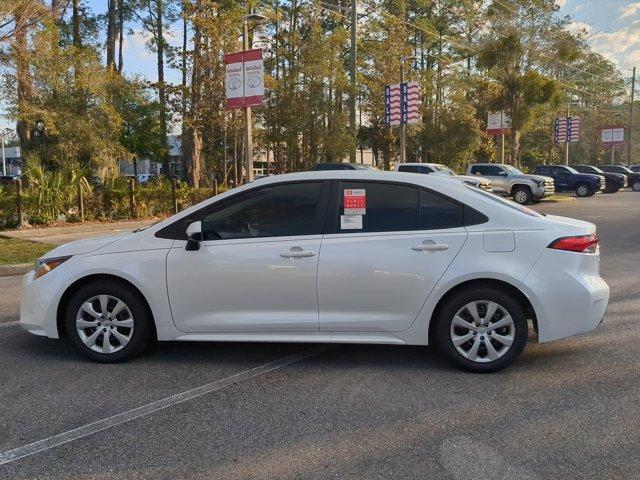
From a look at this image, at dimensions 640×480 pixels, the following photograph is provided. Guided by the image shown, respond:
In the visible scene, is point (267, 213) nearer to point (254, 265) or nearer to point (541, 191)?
point (254, 265)

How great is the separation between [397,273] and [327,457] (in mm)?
1618

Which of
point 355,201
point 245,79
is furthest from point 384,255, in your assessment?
point 245,79

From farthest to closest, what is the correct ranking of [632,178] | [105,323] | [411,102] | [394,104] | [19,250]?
[632,178] < [394,104] < [411,102] < [19,250] < [105,323]

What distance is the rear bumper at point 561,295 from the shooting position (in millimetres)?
4422

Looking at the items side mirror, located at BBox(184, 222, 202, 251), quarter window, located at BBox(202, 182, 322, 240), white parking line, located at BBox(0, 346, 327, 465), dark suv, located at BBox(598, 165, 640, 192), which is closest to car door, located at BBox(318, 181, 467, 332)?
quarter window, located at BBox(202, 182, 322, 240)

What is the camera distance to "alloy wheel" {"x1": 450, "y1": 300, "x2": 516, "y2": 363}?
4473mm

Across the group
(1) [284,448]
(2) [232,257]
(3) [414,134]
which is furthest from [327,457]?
(3) [414,134]

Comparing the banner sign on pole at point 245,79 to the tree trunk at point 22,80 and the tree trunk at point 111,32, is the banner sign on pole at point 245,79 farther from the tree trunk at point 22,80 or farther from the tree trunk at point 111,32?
the tree trunk at point 111,32

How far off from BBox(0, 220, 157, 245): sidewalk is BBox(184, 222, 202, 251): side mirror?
9.30 meters

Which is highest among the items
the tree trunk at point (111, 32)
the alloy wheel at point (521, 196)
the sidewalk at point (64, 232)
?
the tree trunk at point (111, 32)

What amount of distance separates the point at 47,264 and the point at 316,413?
266 centimetres

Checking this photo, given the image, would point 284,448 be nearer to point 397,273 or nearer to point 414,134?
point 397,273

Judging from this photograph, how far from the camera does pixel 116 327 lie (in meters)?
4.81

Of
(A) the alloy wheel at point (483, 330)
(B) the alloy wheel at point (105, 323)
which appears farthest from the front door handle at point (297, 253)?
(B) the alloy wheel at point (105, 323)
